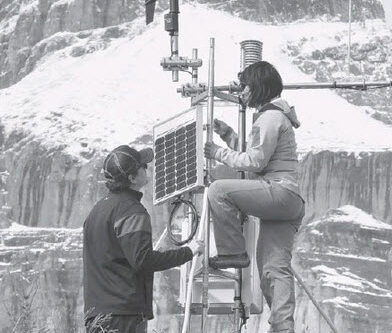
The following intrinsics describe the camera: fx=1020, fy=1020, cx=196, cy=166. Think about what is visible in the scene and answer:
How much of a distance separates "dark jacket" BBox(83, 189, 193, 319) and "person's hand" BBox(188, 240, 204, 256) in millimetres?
532

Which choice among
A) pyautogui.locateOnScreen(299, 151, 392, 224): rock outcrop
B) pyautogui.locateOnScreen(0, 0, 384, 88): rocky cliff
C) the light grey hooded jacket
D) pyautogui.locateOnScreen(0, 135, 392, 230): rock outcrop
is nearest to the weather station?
the light grey hooded jacket

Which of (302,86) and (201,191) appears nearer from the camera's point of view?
(201,191)

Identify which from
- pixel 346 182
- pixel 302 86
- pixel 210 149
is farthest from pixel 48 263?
pixel 210 149

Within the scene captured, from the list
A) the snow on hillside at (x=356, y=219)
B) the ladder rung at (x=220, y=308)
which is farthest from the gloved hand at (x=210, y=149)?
the snow on hillside at (x=356, y=219)

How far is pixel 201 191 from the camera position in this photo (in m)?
7.11

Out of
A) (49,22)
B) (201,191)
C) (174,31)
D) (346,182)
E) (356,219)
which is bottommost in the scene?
(201,191)

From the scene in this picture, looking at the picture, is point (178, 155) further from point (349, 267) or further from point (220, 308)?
point (349, 267)

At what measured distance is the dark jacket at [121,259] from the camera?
555 centimetres

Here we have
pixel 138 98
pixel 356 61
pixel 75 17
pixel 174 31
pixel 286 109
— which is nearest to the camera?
pixel 286 109

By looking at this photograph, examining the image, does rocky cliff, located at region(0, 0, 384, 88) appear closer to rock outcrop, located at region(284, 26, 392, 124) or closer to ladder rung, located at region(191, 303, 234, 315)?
rock outcrop, located at region(284, 26, 392, 124)

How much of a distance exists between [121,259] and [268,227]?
1135mm

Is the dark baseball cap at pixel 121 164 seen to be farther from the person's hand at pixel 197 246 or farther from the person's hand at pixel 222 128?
the person's hand at pixel 222 128

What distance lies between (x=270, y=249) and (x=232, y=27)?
8940 cm

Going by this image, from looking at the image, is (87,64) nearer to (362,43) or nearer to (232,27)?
(232,27)
